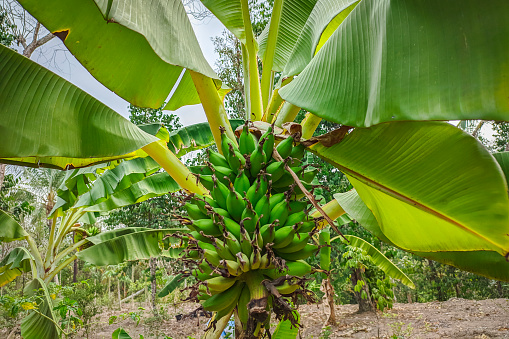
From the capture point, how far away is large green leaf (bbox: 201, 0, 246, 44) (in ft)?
6.42

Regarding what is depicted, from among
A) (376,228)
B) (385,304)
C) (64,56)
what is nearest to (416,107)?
(376,228)

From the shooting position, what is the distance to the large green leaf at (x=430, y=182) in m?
0.94

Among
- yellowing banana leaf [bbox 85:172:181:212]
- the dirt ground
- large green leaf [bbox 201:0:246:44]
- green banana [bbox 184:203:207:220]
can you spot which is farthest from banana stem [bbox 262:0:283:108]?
the dirt ground

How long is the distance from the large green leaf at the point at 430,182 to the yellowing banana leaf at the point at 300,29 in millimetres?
780

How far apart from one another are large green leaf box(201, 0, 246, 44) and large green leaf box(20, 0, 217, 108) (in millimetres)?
525

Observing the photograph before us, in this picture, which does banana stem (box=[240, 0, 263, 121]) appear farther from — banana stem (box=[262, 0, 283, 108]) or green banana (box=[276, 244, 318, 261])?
green banana (box=[276, 244, 318, 261])

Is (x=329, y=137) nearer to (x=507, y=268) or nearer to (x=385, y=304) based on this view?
(x=507, y=268)

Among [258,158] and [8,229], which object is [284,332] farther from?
[8,229]

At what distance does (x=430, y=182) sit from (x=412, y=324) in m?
4.79

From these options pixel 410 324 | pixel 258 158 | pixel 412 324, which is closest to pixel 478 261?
pixel 258 158

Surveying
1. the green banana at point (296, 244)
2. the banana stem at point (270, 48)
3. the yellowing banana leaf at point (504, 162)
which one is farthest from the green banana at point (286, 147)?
the yellowing banana leaf at point (504, 162)

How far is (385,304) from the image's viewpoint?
17.0ft

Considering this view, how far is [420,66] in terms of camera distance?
0.90 meters

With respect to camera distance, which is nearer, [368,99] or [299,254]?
[368,99]
